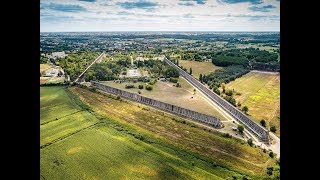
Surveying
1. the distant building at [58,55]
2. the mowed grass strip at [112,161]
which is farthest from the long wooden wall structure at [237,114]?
the distant building at [58,55]

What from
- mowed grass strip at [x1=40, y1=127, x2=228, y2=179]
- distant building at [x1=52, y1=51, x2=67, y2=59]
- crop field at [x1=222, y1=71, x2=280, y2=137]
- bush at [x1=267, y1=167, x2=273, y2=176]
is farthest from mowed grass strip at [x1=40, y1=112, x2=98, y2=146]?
distant building at [x1=52, y1=51, x2=67, y2=59]

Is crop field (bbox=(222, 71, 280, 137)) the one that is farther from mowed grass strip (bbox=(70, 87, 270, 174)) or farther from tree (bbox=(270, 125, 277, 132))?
mowed grass strip (bbox=(70, 87, 270, 174))

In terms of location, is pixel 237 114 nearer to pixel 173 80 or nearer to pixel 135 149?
pixel 135 149

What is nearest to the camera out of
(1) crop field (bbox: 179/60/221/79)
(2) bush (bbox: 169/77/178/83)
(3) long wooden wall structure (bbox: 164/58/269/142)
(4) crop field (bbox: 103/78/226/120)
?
(3) long wooden wall structure (bbox: 164/58/269/142)

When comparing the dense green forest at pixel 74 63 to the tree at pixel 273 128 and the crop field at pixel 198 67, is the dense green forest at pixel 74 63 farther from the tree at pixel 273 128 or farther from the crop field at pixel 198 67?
the tree at pixel 273 128
